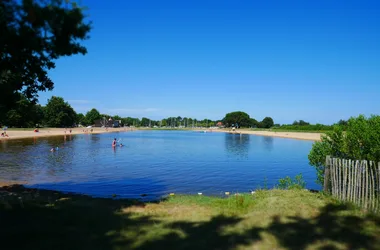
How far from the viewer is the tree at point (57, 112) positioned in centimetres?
13025

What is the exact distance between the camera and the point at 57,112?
133500mm

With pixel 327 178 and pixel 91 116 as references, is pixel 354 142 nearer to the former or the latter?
pixel 327 178

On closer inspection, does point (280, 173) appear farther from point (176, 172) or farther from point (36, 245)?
point (36, 245)

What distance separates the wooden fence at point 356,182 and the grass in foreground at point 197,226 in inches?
22.5

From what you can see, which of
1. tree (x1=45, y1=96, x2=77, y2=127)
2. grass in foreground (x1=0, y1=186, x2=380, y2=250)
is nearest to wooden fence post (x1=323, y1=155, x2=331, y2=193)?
grass in foreground (x1=0, y1=186, x2=380, y2=250)

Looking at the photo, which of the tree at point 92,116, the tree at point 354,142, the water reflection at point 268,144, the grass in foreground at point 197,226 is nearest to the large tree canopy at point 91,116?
the tree at point 92,116

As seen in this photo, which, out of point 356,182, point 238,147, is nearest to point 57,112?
point 238,147

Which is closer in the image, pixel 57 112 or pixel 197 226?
pixel 197 226

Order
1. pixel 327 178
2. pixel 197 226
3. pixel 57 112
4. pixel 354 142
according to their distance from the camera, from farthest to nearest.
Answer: pixel 57 112, pixel 354 142, pixel 327 178, pixel 197 226

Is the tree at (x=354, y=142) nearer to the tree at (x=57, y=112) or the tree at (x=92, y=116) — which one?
the tree at (x=57, y=112)

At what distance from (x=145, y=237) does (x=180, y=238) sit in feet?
2.70

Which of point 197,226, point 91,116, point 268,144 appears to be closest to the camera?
point 197,226

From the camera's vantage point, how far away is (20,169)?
24438 millimetres

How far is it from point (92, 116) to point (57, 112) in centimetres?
5745
